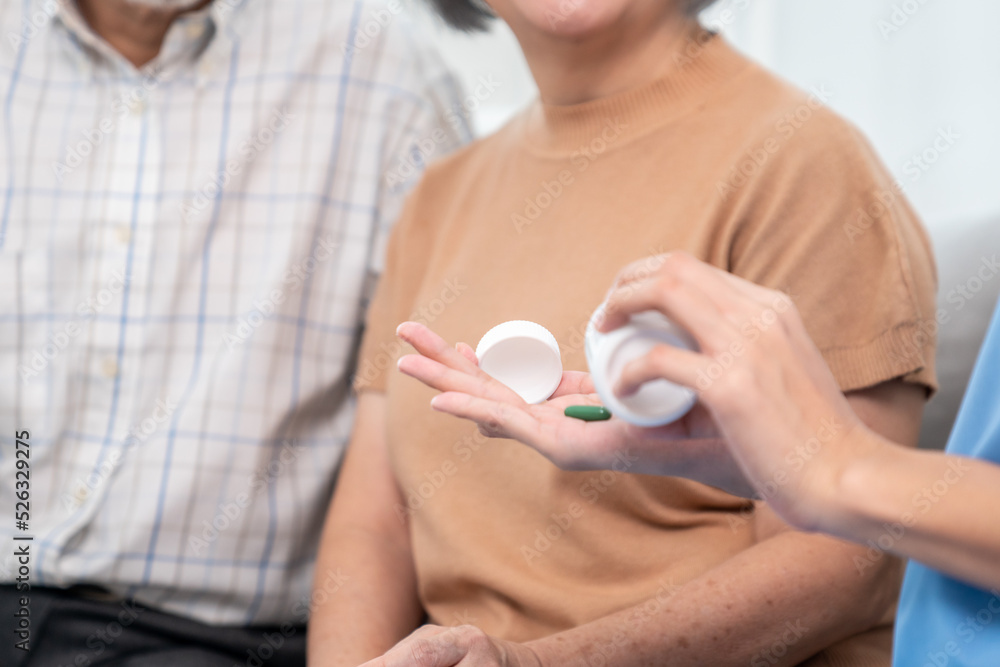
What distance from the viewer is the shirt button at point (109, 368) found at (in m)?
1.22

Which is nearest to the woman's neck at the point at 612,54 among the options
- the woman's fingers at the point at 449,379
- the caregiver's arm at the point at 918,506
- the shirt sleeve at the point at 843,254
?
the shirt sleeve at the point at 843,254

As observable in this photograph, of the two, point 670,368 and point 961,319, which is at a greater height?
point 670,368

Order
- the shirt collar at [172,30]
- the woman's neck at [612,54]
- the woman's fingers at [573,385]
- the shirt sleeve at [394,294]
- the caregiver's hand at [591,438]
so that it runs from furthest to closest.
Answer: the shirt collar at [172,30], the shirt sleeve at [394,294], the woman's neck at [612,54], the woman's fingers at [573,385], the caregiver's hand at [591,438]

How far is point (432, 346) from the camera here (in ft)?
2.31

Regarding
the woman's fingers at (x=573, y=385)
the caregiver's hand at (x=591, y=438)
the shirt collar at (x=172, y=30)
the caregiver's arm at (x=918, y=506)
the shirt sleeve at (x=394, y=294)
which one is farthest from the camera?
the shirt collar at (x=172, y=30)

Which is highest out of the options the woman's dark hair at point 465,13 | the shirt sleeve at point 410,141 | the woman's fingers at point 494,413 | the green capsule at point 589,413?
the woman's dark hair at point 465,13

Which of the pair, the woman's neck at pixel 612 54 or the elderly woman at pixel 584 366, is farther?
the woman's neck at pixel 612 54

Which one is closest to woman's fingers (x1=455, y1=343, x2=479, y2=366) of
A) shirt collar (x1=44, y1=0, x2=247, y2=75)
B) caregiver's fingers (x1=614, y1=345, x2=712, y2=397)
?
caregiver's fingers (x1=614, y1=345, x2=712, y2=397)

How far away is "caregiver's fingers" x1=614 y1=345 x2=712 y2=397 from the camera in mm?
514

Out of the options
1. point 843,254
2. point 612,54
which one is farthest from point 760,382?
point 612,54

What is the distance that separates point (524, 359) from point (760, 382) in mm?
302

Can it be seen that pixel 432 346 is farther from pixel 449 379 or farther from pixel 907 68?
pixel 907 68

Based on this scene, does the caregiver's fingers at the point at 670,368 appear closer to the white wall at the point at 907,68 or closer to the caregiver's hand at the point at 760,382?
the caregiver's hand at the point at 760,382

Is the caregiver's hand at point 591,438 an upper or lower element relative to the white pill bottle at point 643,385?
lower
